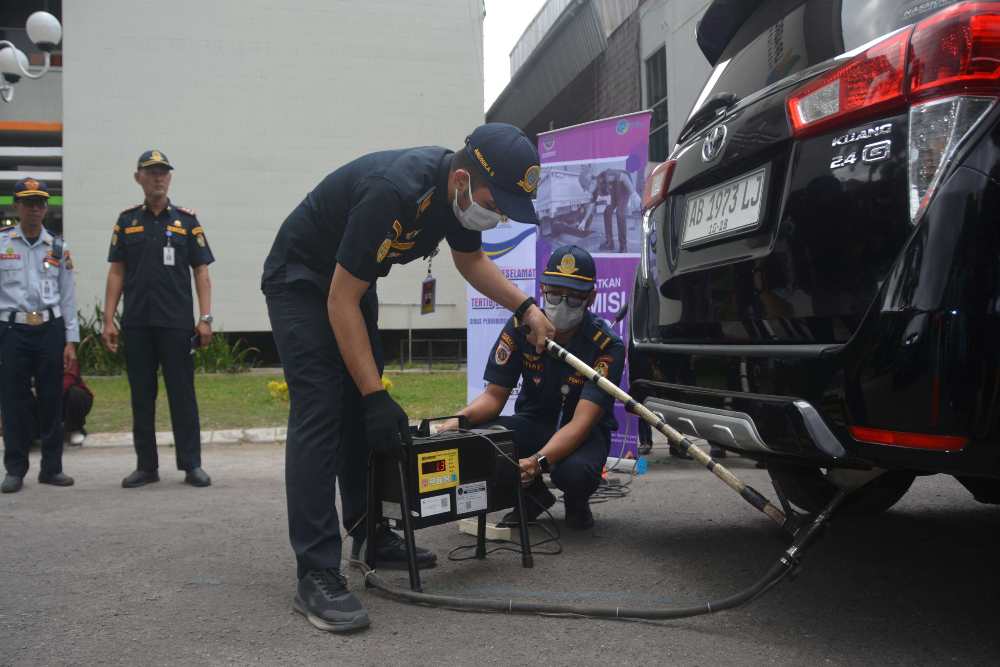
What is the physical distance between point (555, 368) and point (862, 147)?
6.42ft

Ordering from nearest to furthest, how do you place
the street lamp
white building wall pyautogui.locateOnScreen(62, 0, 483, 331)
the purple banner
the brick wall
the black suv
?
the black suv
the purple banner
the street lamp
the brick wall
white building wall pyautogui.locateOnScreen(62, 0, 483, 331)

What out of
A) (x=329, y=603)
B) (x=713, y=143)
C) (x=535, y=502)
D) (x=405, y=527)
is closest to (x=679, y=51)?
(x=535, y=502)

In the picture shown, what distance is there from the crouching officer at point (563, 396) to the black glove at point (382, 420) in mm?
897

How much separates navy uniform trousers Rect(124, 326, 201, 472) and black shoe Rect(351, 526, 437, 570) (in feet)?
6.56

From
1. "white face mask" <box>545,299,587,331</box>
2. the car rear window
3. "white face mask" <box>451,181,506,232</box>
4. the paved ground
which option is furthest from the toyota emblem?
the paved ground

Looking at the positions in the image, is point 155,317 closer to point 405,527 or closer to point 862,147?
point 405,527

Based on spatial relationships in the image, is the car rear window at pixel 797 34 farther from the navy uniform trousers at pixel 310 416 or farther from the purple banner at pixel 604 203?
Result: the purple banner at pixel 604 203

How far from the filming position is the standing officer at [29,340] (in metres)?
4.66

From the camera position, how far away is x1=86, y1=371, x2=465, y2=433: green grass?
279 inches

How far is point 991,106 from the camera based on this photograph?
5.75 feet

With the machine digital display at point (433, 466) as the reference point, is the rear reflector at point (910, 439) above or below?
above

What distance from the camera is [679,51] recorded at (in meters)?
10.1

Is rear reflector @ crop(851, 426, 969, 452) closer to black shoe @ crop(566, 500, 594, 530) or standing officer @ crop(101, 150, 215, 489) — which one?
black shoe @ crop(566, 500, 594, 530)

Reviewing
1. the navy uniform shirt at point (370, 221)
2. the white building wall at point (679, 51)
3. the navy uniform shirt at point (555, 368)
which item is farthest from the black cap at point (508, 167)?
the white building wall at point (679, 51)
